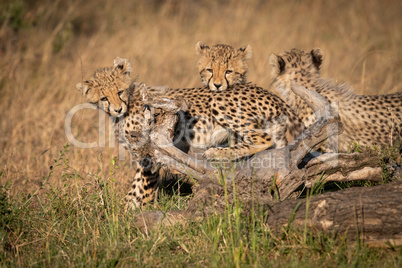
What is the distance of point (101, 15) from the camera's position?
1044 cm

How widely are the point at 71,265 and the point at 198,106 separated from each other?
206 centimetres

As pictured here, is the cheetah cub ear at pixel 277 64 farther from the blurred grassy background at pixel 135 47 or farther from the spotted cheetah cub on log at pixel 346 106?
the blurred grassy background at pixel 135 47

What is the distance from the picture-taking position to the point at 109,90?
429 cm

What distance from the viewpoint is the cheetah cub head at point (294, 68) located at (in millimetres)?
5141

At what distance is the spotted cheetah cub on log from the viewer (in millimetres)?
4727

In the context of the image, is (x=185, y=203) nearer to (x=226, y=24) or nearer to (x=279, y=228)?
(x=279, y=228)

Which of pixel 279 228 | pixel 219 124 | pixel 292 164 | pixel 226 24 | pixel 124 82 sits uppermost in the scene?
pixel 226 24

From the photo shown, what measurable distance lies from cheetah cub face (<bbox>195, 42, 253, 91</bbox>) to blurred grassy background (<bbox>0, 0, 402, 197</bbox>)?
1.29 metres

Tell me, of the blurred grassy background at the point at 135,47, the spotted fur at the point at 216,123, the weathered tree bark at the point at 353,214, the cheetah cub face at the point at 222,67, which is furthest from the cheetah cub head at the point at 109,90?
the weathered tree bark at the point at 353,214

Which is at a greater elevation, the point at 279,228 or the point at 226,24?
the point at 226,24

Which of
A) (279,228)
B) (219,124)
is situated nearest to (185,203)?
(219,124)

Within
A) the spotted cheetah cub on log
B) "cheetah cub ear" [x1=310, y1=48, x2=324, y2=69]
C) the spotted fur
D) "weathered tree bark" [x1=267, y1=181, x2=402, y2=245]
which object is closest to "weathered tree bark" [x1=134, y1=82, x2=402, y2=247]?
"weathered tree bark" [x1=267, y1=181, x2=402, y2=245]

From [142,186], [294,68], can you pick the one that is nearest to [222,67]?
[294,68]

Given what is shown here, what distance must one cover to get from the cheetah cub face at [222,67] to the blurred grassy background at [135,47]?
1.29 meters
